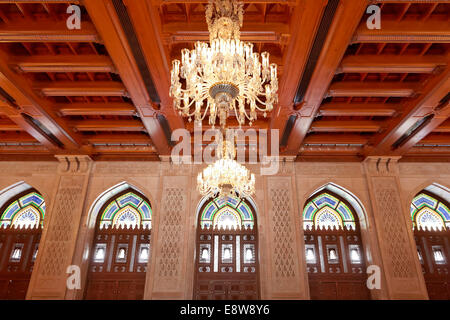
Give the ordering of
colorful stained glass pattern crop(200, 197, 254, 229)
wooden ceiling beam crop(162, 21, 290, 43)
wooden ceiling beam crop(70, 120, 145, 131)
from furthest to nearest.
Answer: colorful stained glass pattern crop(200, 197, 254, 229) < wooden ceiling beam crop(70, 120, 145, 131) < wooden ceiling beam crop(162, 21, 290, 43)

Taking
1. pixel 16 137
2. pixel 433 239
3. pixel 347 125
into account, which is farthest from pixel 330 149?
pixel 16 137

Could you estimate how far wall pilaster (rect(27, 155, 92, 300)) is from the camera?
7.71 meters

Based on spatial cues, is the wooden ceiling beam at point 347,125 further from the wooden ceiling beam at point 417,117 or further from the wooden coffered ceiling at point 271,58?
the wooden ceiling beam at point 417,117

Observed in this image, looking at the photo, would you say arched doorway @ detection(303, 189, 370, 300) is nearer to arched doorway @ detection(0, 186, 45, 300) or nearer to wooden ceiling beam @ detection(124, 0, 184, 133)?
wooden ceiling beam @ detection(124, 0, 184, 133)

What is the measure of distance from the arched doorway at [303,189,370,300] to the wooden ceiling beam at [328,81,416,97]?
3.92 metres

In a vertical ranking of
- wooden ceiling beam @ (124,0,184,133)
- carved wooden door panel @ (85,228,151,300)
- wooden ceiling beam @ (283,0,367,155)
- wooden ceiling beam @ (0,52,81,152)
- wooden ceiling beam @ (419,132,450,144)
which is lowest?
carved wooden door panel @ (85,228,151,300)

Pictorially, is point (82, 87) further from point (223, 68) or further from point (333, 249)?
point (333, 249)

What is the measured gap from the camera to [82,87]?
6375 mm

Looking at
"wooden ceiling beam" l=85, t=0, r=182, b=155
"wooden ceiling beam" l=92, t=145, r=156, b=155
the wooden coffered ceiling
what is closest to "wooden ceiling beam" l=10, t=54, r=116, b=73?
the wooden coffered ceiling

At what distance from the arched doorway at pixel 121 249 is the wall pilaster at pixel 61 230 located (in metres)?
0.85

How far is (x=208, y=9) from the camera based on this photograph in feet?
14.2

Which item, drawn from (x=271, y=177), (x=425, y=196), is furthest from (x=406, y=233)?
(x=271, y=177)

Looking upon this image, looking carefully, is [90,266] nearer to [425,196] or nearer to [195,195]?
[195,195]

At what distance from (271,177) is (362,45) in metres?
4.42
